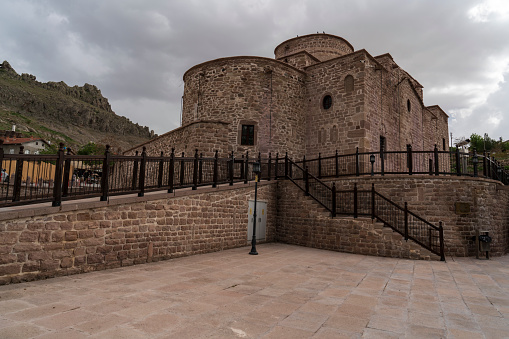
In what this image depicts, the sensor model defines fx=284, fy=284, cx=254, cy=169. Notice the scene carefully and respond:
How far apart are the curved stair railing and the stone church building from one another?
4283 millimetres

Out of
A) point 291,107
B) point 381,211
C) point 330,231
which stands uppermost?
point 291,107

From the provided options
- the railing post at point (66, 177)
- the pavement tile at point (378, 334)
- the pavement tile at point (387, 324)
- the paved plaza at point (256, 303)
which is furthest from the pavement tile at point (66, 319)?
the pavement tile at point (387, 324)

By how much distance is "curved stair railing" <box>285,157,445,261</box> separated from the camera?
9.55 meters

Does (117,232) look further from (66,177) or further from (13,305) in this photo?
(13,305)

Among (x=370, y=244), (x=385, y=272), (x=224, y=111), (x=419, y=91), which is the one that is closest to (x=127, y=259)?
(x=385, y=272)

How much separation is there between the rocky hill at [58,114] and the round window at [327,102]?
192 feet

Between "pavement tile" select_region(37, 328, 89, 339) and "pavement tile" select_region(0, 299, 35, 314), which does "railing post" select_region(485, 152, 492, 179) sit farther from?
"pavement tile" select_region(0, 299, 35, 314)

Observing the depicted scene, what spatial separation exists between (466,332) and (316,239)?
752 cm

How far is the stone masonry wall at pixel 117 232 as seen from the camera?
521cm

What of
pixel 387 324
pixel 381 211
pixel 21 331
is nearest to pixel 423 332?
pixel 387 324

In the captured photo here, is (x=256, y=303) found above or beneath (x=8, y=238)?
beneath

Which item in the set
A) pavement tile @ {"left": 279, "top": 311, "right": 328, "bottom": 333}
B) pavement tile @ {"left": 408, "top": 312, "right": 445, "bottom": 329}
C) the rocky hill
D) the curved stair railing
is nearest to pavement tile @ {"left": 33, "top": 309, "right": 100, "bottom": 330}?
pavement tile @ {"left": 279, "top": 311, "right": 328, "bottom": 333}

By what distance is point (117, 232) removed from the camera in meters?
6.73

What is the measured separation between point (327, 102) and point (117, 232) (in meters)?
14.4
